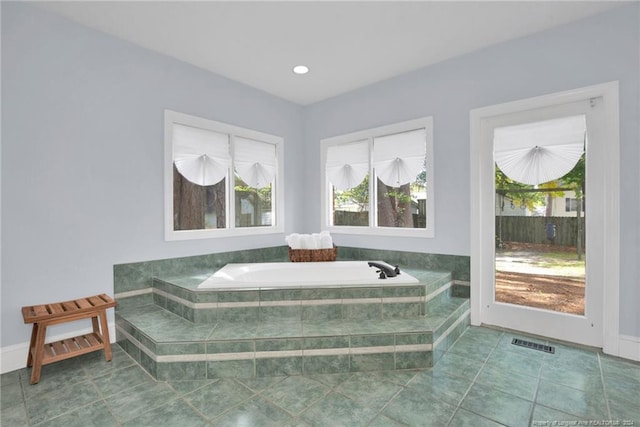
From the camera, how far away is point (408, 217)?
136 inches

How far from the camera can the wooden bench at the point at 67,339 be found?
2029 millimetres

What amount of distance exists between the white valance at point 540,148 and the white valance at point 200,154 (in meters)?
2.76

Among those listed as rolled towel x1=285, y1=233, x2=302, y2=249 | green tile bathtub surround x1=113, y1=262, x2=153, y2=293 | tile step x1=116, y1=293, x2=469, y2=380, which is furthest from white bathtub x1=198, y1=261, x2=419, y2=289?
tile step x1=116, y1=293, x2=469, y2=380

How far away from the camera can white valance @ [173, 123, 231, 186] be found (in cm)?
310

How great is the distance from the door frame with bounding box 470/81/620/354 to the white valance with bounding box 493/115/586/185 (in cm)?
13

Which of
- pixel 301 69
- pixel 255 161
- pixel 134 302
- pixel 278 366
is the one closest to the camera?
pixel 278 366

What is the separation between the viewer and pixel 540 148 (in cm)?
262

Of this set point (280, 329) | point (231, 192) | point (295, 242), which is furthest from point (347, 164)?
point (280, 329)

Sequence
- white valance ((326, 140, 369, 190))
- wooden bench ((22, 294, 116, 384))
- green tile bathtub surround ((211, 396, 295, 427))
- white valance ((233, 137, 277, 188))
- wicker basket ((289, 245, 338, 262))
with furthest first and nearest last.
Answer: white valance ((326, 140, 369, 190)), white valance ((233, 137, 277, 188)), wicker basket ((289, 245, 338, 262)), wooden bench ((22, 294, 116, 384)), green tile bathtub surround ((211, 396, 295, 427))

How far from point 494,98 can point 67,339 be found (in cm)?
409

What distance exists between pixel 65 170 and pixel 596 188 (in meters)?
4.09

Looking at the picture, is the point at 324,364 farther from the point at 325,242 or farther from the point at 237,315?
the point at 325,242

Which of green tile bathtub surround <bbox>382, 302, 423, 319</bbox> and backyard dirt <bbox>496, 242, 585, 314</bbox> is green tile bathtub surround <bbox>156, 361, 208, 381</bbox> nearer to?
green tile bathtub surround <bbox>382, 302, 423, 319</bbox>

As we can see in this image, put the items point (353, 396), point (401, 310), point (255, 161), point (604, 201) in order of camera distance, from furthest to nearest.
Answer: point (255, 161) → point (401, 310) → point (604, 201) → point (353, 396)
